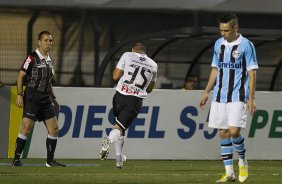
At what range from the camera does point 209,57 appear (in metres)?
30.9

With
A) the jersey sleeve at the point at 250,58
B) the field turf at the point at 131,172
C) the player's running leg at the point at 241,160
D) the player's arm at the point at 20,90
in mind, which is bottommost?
the field turf at the point at 131,172

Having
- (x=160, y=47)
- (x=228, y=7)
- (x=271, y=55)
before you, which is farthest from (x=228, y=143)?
(x=228, y=7)

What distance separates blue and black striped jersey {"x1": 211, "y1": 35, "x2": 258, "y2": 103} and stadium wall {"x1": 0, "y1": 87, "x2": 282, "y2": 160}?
7.03 meters

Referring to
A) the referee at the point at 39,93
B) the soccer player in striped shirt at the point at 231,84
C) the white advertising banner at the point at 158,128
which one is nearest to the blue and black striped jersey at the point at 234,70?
the soccer player in striped shirt at the point at 231,84

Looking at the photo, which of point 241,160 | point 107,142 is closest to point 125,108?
point 107,142

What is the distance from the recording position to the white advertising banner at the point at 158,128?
21406mm

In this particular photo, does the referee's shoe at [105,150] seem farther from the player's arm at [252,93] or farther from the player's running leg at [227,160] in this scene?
the player's arm at [252,93]

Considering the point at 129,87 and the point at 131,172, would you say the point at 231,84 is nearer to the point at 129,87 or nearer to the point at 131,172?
the point at 131,172

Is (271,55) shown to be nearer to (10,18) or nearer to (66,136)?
(10,18)

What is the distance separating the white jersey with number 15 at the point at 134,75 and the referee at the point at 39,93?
1118mm

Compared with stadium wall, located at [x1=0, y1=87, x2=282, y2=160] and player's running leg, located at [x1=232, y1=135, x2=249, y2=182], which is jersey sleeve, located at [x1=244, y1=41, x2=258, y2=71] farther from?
stadium wall, located at [x1=0, y1=87, x2=282, y2=160]

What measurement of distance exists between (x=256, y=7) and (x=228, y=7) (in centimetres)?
161

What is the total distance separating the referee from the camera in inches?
715

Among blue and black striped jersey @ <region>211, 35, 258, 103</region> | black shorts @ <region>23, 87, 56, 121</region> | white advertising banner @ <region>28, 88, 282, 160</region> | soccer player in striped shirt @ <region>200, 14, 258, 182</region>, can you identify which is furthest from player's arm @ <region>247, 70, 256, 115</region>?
white advertising banner @ <region>28, 88, 282, 160</region>
